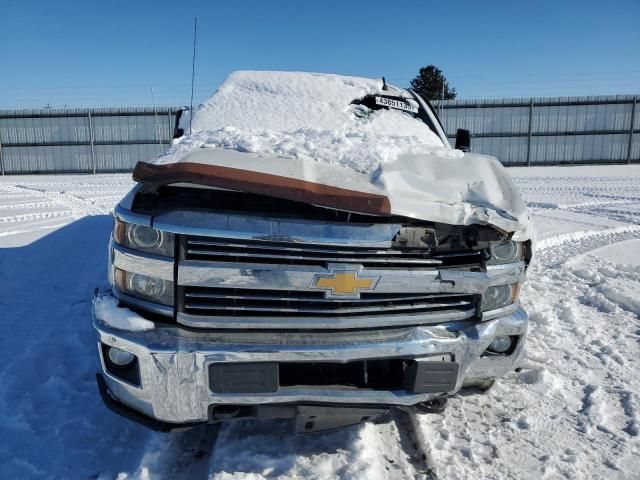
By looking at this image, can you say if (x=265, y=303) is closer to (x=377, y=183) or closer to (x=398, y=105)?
(x=377, y=183)

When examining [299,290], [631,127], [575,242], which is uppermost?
[631,127]

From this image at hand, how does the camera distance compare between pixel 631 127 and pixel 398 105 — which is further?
pixel 631 127

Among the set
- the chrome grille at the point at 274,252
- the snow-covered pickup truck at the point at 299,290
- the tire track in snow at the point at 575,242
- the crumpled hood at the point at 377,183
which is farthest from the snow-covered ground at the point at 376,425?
the tire track in snow at the point at 575,242

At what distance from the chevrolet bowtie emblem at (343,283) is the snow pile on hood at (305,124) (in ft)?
1.88

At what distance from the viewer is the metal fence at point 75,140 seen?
20594 millimetres

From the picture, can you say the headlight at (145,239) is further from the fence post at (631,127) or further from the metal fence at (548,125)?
the fence post at (631,127)

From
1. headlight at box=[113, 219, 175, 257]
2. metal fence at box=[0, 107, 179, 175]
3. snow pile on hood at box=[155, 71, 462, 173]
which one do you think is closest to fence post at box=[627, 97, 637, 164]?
metal fence at box=[0, 107, 179, 175]

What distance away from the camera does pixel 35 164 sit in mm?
21188

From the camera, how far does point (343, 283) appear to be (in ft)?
6.17

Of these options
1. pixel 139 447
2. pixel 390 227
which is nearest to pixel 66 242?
pixel 139 447

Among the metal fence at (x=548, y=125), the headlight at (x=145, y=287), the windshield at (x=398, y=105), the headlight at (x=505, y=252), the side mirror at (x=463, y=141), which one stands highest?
the metal fence at (x=548, y=125)

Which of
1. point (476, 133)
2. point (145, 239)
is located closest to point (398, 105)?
point (145, 239)

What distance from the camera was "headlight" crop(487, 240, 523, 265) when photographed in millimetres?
2166

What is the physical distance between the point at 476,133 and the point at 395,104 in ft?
60.1
